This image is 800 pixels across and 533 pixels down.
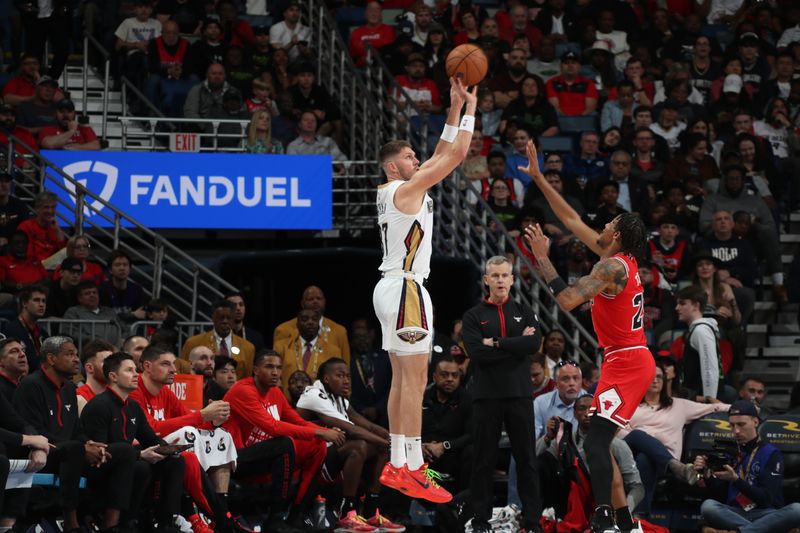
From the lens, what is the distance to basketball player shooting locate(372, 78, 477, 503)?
417 inches

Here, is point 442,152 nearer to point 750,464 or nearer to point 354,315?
point 750,464

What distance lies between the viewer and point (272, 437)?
1318 cm

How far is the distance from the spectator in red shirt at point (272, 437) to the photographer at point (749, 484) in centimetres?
364

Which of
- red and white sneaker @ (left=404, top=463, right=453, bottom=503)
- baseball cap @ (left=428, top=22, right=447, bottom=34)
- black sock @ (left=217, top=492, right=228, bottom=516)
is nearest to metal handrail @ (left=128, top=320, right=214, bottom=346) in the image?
black sock @ (left=217, top=492, right=228, bottom=516)

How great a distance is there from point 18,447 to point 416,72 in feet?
35.1

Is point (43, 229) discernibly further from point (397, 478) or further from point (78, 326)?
point (397, 478)

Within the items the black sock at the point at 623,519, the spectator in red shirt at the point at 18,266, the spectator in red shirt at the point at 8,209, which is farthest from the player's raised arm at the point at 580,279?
the spectator in red shirt at the point at 8,209

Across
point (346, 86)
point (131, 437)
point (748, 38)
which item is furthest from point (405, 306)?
point (748, 38)

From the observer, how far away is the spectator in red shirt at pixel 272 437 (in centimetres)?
1302

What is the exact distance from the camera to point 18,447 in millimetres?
11094

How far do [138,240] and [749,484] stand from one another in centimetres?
790

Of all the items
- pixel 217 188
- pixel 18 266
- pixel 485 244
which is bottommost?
pixel 18 266

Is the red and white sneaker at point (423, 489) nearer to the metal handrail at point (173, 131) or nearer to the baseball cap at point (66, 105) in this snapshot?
the metal handrail at point (173, 131)

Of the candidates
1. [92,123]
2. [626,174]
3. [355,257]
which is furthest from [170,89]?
[626,174]
